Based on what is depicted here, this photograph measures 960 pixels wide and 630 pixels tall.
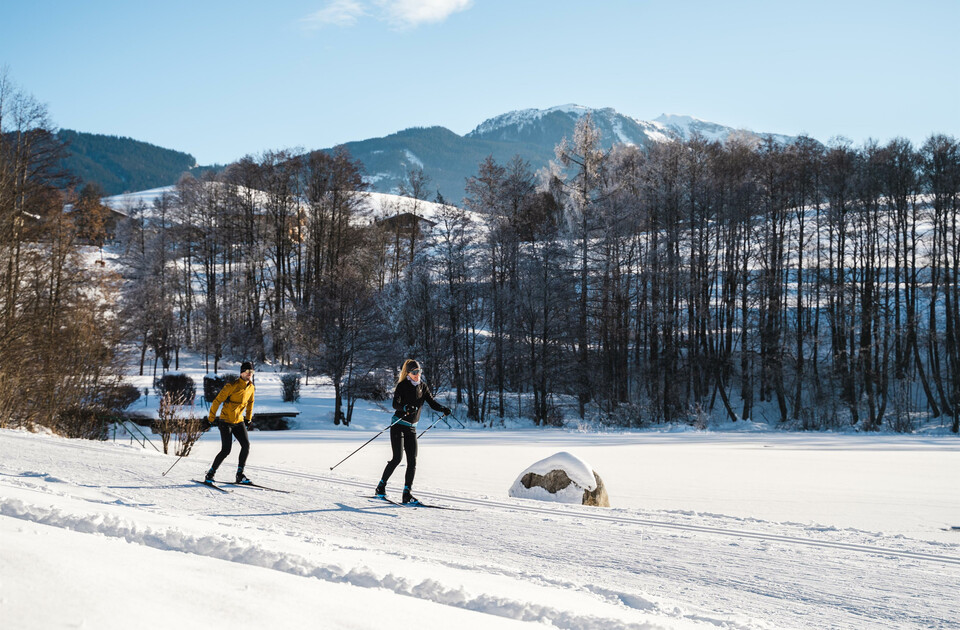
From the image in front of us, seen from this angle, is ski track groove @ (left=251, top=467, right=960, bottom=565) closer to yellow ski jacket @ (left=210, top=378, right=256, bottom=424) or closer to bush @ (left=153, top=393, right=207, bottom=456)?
yellow ski jacket @ (left=210, top=378, right=256, bottom=424)

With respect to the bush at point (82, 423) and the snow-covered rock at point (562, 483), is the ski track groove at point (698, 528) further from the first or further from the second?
the bush at point (82, 423)

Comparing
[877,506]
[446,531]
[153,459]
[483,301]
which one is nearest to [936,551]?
[877,506]

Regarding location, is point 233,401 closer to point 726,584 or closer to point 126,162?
point 726,584

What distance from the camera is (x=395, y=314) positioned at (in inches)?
1439

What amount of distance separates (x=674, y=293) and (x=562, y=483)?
25022mm

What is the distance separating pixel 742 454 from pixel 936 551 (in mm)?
12929

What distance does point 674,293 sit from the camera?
1336 inches

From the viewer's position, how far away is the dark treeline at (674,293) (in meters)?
30.5

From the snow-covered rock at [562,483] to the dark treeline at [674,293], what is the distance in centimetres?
1923

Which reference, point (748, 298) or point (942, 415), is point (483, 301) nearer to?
point (748, 298)

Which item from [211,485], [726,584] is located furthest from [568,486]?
[211,485]

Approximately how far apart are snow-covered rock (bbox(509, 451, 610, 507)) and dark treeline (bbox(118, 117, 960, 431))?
19.2 meters

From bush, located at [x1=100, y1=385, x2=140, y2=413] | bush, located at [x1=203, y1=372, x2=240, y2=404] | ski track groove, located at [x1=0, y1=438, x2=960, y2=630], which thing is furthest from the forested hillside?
ski track groove, located at [x1=0, y1=438, x2=960, y2=630]

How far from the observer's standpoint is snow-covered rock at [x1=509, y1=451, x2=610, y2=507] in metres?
10.6
